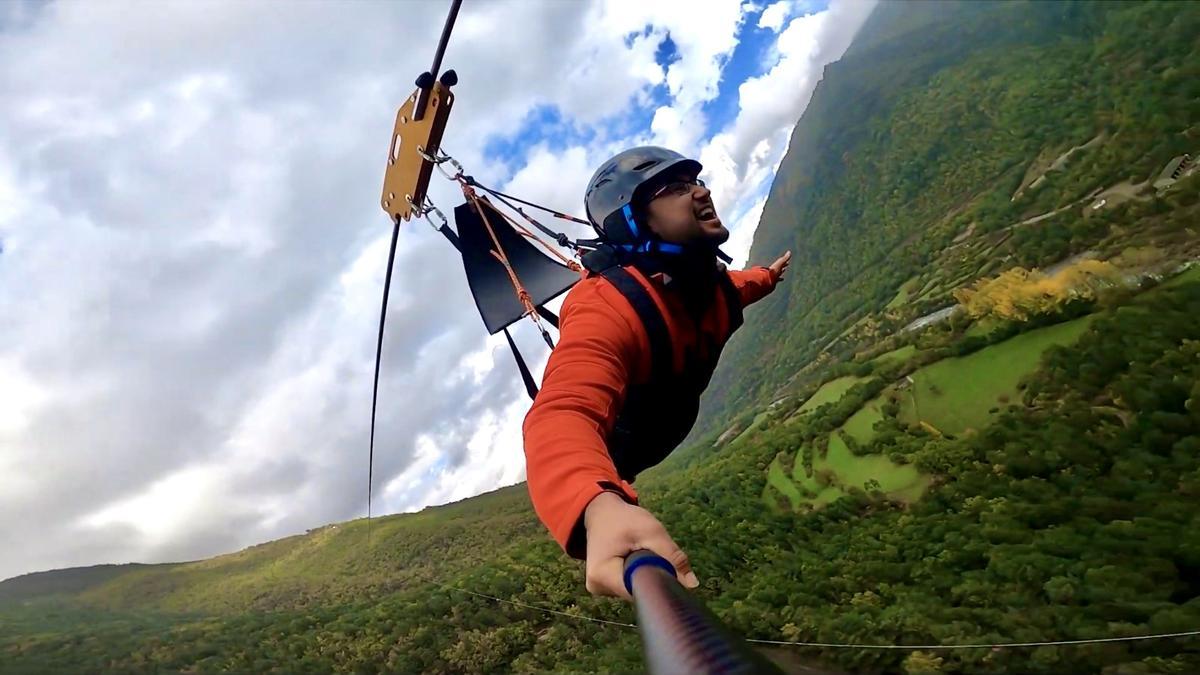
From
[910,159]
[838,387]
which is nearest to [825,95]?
[910,159]

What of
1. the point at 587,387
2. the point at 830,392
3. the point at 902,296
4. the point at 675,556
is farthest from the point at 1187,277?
the point at 902,296

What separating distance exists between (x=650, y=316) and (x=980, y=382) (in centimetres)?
1787

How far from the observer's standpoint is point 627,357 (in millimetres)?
1865

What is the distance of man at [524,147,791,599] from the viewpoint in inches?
42.5

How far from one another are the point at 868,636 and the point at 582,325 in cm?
1081

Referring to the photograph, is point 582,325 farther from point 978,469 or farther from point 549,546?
point 549,546

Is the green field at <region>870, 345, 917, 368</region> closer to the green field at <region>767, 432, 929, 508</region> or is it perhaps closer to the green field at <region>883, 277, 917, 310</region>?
the green field at <region>767, 432, 929, 508</region>

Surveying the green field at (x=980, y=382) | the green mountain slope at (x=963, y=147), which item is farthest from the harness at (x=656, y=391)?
the green mountain slope at (x=963, y=147)

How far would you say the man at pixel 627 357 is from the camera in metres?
1.08

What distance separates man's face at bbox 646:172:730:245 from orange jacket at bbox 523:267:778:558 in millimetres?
239

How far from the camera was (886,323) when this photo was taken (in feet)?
113

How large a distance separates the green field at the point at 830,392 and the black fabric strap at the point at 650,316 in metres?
21.3

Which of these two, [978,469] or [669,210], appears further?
[978,469]

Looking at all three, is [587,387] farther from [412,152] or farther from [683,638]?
[412,152]
